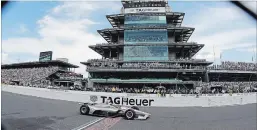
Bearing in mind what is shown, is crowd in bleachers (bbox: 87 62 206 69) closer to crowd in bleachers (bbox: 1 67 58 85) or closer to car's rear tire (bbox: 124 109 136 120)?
crowd in bleachers (bbox: 1 67 58 85)

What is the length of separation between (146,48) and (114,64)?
26.2 ft

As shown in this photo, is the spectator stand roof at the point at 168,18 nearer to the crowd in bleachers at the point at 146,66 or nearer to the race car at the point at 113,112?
the crowd in bleachers at the point at 146,66

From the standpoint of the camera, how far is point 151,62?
52875 mm

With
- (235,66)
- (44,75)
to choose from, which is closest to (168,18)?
(235,66)

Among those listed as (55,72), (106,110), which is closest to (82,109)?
(106,110)

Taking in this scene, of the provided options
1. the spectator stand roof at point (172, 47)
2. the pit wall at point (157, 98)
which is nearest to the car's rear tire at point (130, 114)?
the pit wall at point (157, 98)

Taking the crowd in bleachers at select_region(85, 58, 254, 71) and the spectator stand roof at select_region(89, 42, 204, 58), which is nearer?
the crowd in bleachers at select_region(85, 58, 254, 71)

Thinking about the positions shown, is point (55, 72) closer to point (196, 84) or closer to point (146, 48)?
point (146, 48)

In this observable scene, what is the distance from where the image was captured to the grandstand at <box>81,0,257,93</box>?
51.2 m

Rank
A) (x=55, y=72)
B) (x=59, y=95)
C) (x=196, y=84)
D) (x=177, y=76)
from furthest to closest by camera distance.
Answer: (x=55, y=72)
(x=177, y=76)
(x=196, y=84)
(x=59, y=95)

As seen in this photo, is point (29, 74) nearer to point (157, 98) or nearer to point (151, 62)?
point (151, 62)

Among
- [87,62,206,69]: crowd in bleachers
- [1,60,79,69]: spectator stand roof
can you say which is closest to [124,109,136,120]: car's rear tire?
[87,62,206,69]: crowd in bleachers

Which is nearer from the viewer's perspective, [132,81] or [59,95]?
[59,95]

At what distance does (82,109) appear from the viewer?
594 inches
